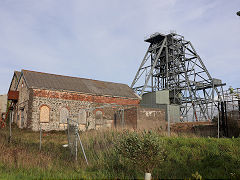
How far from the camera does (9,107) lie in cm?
2881

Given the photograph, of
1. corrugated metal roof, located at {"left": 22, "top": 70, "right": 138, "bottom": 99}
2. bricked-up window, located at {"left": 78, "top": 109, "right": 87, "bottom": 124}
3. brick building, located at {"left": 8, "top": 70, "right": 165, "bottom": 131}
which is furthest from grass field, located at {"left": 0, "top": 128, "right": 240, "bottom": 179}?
corrugated metal roof, located at {"left": 22, "top": 70, "right": 138, "bottom": 99}

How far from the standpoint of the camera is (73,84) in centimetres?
2636

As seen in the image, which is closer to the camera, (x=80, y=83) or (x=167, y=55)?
(x=80, y=83)

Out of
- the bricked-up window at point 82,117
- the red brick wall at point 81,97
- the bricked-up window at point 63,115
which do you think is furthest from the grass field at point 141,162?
the bricked-up window at point 82,117

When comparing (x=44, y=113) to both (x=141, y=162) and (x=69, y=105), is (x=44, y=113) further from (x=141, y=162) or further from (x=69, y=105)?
(x=141, y=162)

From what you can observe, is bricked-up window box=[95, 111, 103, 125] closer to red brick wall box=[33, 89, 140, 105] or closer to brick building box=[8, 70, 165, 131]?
brick building box=[8, 70, 165, 131]

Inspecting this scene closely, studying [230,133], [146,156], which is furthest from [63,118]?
[146,156]

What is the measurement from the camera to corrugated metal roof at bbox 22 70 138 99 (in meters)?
24.1

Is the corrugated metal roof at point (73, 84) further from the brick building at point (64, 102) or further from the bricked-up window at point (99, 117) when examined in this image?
the bricked-up window at point (99, 117)

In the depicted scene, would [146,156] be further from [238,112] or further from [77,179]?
[238,112]

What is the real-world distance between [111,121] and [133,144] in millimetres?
18974

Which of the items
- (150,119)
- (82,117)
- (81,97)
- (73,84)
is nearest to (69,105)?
(81,97)

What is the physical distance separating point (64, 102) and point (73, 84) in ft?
9.72

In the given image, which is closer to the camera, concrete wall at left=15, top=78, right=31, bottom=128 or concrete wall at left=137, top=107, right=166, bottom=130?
concrete wall at left=137, top=107, right=166, bottom=130
